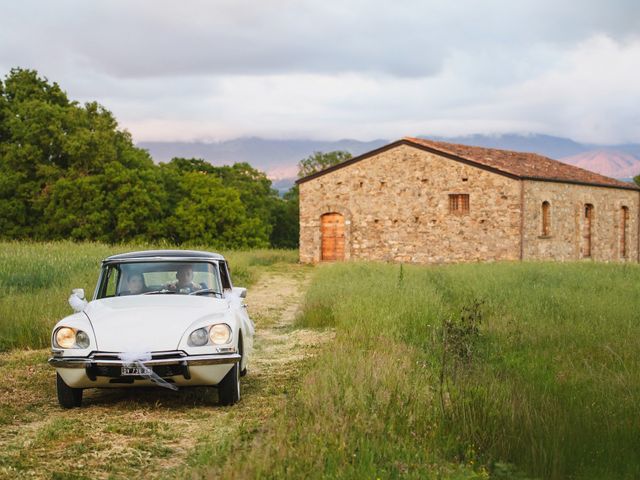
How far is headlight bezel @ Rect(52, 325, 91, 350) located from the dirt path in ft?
2.22

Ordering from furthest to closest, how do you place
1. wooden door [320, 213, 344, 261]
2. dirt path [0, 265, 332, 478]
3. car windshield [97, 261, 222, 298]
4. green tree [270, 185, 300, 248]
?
green tree [270, 185, 300, 248] → wooden door [320, 213, 344, 261] → car windshield [97, 261, 222, 298] → dirt path [0, 265, 332, 478]

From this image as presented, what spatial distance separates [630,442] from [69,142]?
4583 centimetres

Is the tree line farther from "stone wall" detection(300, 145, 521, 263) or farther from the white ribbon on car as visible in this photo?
the white ribbon on car

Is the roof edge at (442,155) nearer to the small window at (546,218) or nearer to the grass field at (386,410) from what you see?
the small window at (546,218)

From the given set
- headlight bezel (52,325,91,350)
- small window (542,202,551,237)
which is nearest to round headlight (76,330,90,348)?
headlight bezel (52,325,91,350)

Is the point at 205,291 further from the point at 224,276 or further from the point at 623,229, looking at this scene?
the point at 623,229

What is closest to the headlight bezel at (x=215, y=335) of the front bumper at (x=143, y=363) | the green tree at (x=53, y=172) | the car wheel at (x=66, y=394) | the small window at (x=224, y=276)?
the front bumper at (x=143, y=363)

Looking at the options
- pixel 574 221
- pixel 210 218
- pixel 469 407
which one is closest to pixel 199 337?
pixel 469 407

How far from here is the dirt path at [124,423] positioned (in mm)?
5445

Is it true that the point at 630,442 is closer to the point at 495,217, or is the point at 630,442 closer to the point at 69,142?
the point at 495,217

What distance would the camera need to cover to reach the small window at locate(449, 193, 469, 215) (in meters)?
34.9

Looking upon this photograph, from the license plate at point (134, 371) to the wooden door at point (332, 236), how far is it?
99.7 feet

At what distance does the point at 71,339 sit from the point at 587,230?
35.1m

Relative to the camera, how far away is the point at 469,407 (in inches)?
229
